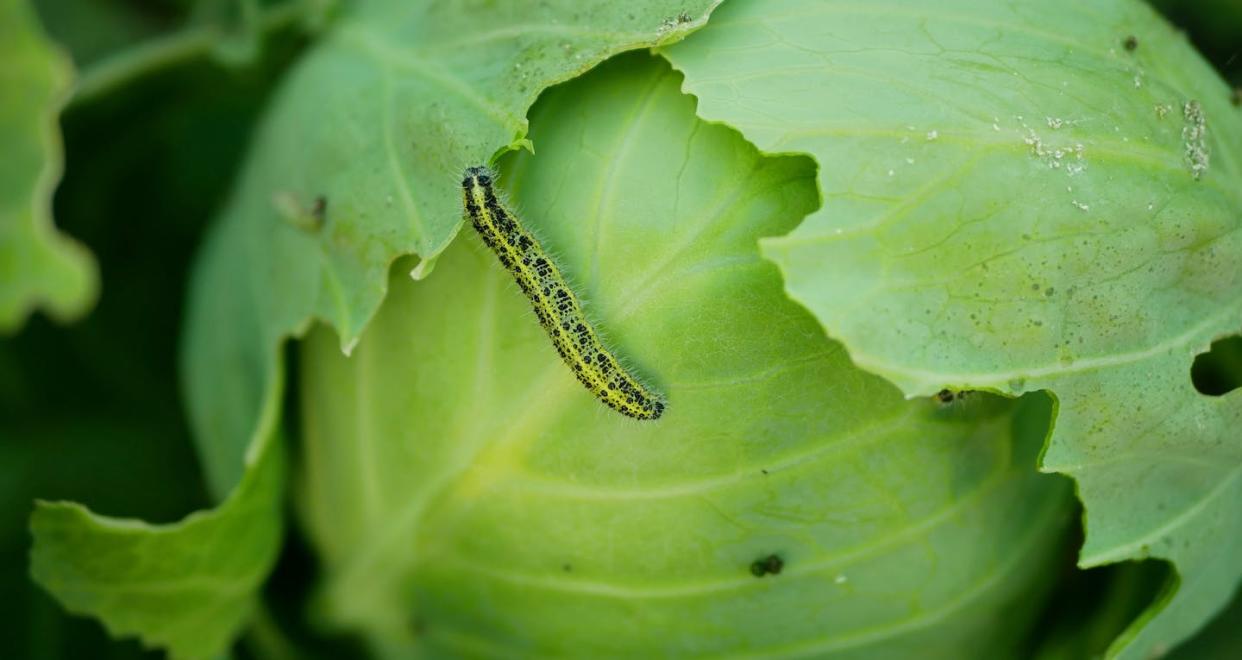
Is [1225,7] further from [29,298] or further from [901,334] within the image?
[29,298]

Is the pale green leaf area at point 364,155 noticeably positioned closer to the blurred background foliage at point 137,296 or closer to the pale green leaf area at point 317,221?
the pale green leaf area at point 317,221

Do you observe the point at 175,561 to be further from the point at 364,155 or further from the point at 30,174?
the point at 30,174

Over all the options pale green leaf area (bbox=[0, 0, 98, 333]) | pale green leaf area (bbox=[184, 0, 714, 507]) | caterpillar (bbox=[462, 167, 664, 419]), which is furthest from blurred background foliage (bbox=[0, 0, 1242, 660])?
caterpillar (bbox=[462, 167, 664, 419])

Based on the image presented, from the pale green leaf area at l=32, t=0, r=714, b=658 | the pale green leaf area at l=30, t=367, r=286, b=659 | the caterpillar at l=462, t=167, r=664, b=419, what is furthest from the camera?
the pale green leaf area at l=30, t=367, r=286, b=659

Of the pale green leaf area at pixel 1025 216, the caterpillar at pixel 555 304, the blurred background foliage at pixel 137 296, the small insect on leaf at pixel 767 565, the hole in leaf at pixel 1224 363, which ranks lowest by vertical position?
the blurred background foliage at pixel 137 296

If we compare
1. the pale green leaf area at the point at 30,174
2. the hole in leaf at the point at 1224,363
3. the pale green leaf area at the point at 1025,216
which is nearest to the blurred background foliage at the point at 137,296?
the pale green leaf area at the point at 30,174

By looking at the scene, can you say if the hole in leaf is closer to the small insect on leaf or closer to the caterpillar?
the small insect on leaf

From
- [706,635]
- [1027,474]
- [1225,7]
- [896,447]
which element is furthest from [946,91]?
[1225,7]
